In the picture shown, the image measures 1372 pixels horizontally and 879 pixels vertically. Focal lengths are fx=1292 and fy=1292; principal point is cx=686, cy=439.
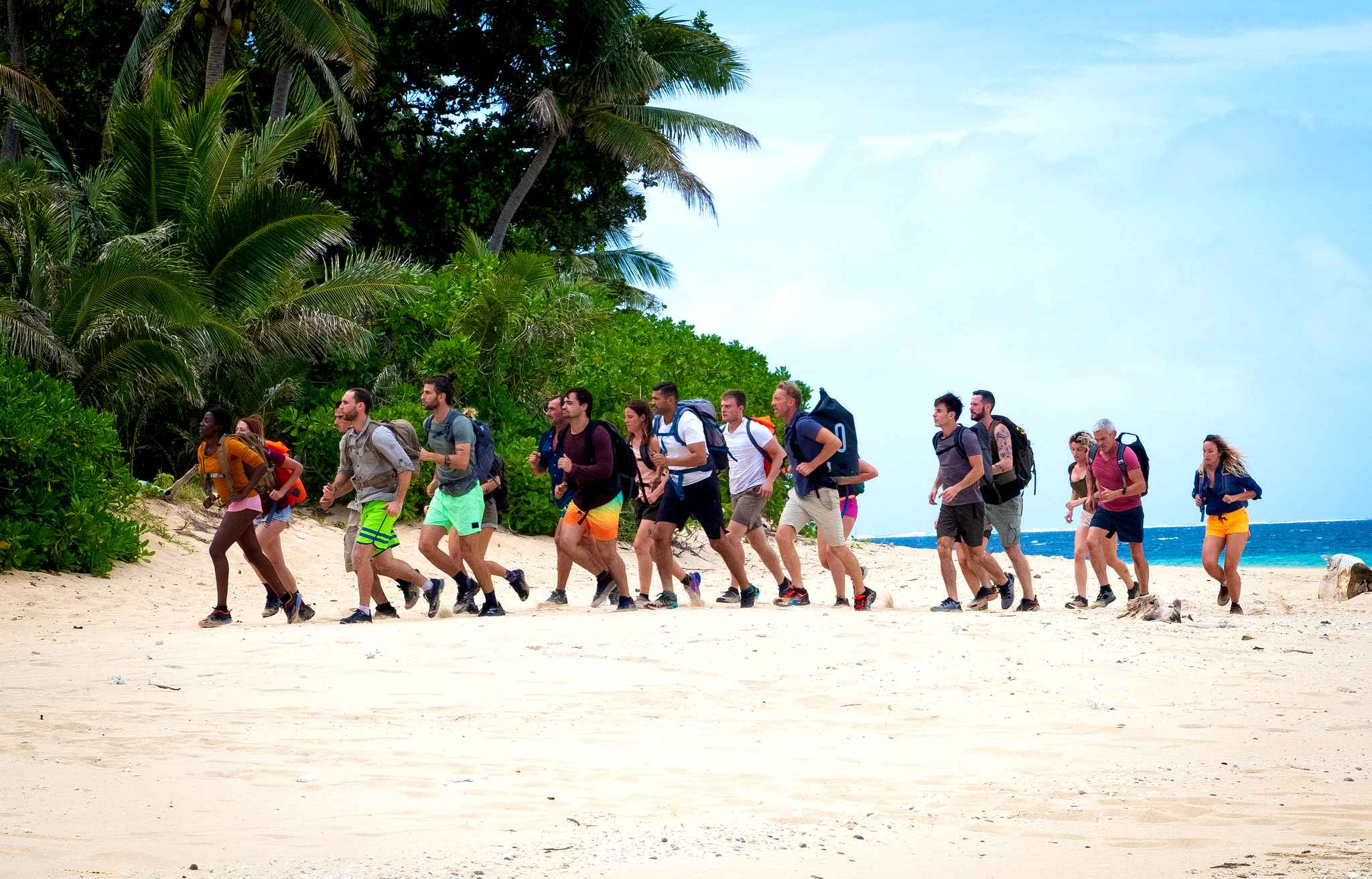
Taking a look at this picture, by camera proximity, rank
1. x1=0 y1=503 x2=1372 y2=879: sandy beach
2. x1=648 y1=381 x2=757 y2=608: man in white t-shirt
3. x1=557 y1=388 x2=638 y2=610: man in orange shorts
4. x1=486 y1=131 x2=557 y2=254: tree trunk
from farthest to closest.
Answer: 1. x1=486 y1=131 x2=557 y2=254: tree trunk
2. x1=648 y1=381 x2=757 y2=608: man in white t-shirt
3. x1=557 y1=388 x2=638 y2=610: man in orange shorts
4. x1=0 y1=503 x2=1372 y2=879: sandy beach

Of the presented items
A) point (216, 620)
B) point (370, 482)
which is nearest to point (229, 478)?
point (370, 482)

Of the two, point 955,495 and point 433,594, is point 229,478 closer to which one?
point 433,594

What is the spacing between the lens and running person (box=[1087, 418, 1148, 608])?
39.3ft

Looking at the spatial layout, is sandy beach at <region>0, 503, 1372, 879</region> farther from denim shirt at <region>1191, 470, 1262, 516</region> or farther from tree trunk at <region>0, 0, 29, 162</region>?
tree trunk at <region>0, 0, 29, 162</region>

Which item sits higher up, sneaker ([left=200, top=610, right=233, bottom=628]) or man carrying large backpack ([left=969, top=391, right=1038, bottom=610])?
man carrying large backpack ([left=969, top=391, right=1038, bottom=610])

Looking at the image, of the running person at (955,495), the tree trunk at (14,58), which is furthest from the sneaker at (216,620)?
the tree trunk at (14,58)

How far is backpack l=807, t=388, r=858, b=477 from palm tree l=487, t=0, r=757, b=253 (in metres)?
17.5

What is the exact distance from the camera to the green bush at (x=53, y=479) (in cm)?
1280

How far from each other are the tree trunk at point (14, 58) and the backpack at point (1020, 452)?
2212cm

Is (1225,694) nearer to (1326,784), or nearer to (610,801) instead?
(1326,784)

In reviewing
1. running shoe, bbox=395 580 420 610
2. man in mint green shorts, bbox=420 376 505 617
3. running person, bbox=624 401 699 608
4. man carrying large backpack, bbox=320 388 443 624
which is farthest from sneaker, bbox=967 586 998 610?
man carrying large backpack, bbox=320 388 443 624

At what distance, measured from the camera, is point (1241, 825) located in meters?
4.79

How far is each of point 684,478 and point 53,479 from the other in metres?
6.61

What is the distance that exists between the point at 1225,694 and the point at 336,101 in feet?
74.4
